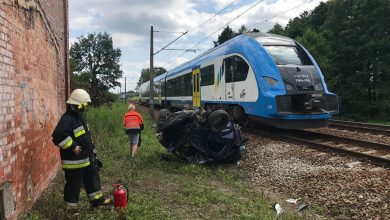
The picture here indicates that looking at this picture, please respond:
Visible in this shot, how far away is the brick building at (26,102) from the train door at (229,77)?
6.92 m

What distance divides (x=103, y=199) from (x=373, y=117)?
31118mm

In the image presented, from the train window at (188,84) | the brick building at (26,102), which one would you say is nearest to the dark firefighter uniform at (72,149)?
the brick building at (26,102)

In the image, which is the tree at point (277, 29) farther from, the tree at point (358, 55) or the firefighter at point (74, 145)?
the firefighter at point (74, 145)

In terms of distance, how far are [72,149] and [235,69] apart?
9.20m

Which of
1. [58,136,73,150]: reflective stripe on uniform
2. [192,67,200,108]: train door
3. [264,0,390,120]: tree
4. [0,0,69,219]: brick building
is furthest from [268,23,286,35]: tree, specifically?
[58,136,73,150]: reflective stripe on uniform

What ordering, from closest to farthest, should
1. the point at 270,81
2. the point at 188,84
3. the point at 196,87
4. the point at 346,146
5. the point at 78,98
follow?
the point at 78,98 < the point at 346,146 < the point at 270,81 < the point at 196,87 < the point at 188,84

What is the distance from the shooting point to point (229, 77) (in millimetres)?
14086

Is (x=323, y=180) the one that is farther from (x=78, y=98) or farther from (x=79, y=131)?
(x=78, y=98)

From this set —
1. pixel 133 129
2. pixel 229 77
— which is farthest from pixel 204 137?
pixel 229 77

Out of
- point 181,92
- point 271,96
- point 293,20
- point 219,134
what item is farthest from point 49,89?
point 293,20

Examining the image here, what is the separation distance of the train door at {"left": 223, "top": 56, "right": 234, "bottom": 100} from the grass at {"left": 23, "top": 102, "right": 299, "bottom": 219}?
451 cm

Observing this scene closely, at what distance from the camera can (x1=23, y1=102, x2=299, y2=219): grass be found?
5344 mm

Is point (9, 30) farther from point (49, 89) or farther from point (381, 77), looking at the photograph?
point (381, 77)

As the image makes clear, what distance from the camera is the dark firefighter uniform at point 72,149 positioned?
496 centimetres
